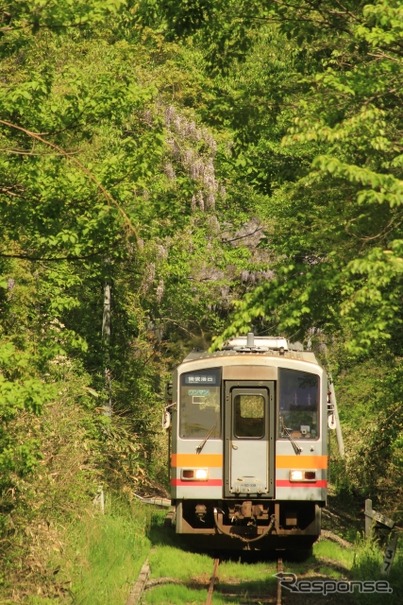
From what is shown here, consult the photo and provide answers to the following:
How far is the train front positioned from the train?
15mm

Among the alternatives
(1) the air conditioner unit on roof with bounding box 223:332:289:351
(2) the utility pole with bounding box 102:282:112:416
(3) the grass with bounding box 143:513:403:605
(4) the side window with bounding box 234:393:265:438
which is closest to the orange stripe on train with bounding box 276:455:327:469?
(4) the side window with bounding box 234:393:265:438

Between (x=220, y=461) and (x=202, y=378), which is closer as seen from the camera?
(x=220, y=461)

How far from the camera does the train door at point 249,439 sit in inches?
722

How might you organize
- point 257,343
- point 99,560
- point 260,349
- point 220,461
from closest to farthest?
1. point 99,560
2. point 220,461
3. point 260,349
4. point 257,343

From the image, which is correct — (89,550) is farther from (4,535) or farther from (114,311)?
(114,311)

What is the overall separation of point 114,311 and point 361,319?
50.9 feet

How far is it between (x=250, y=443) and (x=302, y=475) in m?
0.91

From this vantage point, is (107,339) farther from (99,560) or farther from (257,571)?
(99,560)

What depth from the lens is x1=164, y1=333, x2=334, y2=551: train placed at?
18.4 meters

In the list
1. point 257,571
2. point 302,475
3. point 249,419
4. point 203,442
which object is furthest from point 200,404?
point 257,571

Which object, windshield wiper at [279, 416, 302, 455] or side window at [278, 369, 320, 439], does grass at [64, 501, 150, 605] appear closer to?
windshield wiper at [279, 416, 302, 455]

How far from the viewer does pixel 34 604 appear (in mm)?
13109

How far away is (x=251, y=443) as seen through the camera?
1855 cm

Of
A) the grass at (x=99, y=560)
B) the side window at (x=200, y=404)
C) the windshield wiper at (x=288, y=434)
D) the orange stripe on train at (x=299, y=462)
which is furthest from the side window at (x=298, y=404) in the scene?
the grass at (x=99, y=560)
